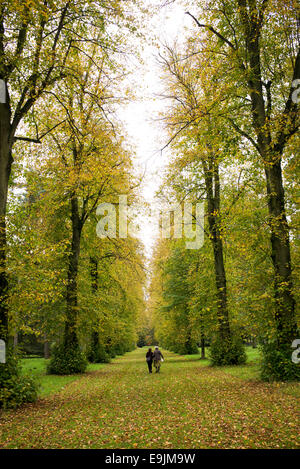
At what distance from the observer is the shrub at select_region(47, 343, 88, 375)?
59.7 ft

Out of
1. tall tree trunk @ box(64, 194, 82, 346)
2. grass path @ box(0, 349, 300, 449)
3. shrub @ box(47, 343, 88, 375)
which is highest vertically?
tall tree trunk @ box(64, 194, 82, 346)

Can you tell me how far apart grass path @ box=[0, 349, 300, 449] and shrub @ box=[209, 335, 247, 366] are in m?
7.41

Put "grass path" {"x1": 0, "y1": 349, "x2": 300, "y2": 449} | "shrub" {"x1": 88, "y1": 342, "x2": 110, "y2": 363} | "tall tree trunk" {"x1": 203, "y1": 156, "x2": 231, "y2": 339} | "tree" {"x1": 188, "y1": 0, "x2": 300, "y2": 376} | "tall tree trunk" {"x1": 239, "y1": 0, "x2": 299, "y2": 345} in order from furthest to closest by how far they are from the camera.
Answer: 1. "shrub" {"x1": 88, "y1": 342, "x2": 110, "y2": 363}
2. "tall tree trunk" {"x1": 203, "y1": 156, "x2": 231, "y2": 339}
3. "tall tree trunk" {"x1": 239, "y1": 0, "x2": 299, "y2": 345}
4. "tree" {"x1": 188, "y1": 0, "x2": 300, "y2": 376}
5. "grass path" {"x1": 0, "y1": 349, "x2": 300, "y2": 449}

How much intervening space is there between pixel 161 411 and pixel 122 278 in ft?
57.1

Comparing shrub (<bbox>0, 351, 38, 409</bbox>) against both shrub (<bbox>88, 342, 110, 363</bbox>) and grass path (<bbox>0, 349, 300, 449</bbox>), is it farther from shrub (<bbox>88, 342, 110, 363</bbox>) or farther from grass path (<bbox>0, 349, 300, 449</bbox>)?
shrub (<bbox>88, 342, 110, 363</bbox>)

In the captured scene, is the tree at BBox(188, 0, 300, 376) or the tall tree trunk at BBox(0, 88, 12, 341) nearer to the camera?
the tall tree trunk at BBox(0, 88, 12, 341)

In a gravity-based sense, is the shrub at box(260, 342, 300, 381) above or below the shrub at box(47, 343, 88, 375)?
above

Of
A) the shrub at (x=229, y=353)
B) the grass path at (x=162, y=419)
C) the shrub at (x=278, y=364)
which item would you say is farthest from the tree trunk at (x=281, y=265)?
the shrub at (x=229, y=353)

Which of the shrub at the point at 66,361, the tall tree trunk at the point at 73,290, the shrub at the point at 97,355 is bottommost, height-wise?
the shrub at the point at 97,355

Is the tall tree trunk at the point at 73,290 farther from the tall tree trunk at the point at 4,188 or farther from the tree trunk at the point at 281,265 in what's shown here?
the tree trunk at the point at 281,265

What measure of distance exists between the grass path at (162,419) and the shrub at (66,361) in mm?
6452

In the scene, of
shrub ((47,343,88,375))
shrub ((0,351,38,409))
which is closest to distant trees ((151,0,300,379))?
shrub ((0,351,38,409))

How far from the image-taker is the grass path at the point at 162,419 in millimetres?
6039
